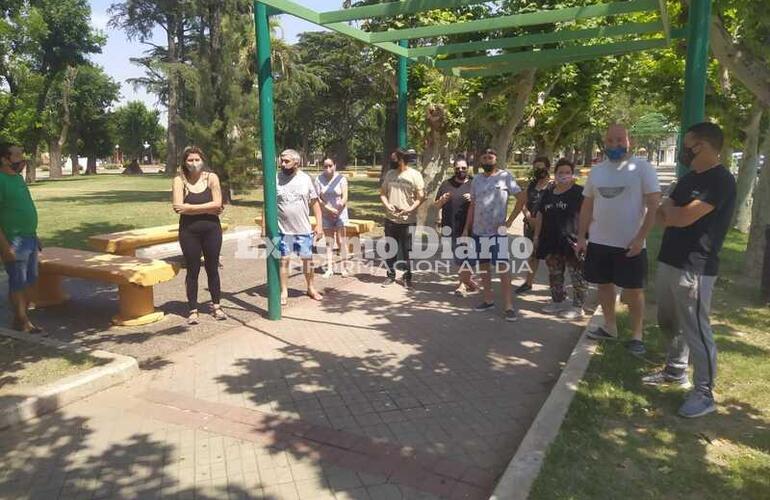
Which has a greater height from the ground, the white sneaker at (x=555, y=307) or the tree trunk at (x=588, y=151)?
the tree trunk at (x=588, y=151)

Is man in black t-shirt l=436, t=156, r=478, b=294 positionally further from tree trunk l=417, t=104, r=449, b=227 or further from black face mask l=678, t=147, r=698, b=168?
tree trunk l=417, t=104, r=449, b=227

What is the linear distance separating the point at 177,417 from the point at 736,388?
3.91 metres

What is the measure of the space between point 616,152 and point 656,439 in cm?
218

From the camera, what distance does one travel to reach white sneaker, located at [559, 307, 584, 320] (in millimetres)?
6043

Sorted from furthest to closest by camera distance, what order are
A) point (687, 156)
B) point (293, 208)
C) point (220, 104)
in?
point (220, 104) → point (293, 208) → point (687, 156)

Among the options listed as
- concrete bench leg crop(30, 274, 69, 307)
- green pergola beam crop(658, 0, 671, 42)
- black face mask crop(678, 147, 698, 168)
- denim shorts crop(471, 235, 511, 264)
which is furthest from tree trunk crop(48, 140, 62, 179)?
black face mask crop(678, 147, 698, 168)

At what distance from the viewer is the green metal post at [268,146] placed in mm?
5352

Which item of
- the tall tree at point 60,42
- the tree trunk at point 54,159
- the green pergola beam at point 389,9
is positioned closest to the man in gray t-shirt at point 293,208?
the green pergola beam at point 389,9

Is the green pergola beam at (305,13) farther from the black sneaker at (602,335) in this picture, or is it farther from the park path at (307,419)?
the black sneaker at (602,335)

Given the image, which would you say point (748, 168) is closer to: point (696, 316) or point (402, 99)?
point (402, 99)

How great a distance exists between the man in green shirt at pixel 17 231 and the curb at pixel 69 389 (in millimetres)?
837

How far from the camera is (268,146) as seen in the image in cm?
562

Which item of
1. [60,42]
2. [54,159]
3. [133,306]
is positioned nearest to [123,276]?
[133,306]

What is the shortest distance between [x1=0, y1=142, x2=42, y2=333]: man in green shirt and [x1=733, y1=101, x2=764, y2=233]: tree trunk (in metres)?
11.4
